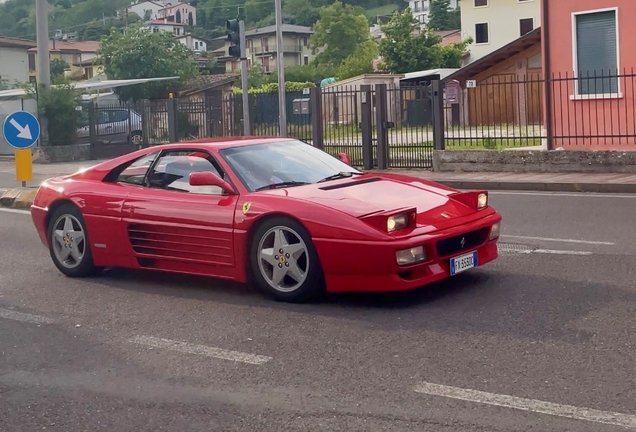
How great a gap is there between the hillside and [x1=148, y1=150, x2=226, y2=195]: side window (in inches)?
5352

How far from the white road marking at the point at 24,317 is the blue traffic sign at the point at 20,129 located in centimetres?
902

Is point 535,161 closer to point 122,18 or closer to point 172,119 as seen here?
point 172,119

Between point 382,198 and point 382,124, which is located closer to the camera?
point 382,198

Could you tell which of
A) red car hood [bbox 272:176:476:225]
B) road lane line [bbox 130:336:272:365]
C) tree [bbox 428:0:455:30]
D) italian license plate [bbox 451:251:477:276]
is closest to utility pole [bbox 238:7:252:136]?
red car hood [bbox 272:176:476:225]

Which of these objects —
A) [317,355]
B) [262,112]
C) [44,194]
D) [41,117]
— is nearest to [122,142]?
[41,117]

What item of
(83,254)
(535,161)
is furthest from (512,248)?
(535,161)

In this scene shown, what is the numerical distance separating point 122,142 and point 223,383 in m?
26.5

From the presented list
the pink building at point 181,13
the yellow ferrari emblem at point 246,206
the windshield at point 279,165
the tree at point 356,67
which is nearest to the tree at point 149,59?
the tree at point 356,67

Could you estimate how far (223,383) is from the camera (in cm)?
562

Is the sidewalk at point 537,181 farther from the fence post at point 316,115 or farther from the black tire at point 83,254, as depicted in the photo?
the black tire at point 83,254

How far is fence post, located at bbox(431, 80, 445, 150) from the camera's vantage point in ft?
65.8

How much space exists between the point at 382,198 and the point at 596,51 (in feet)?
44.9

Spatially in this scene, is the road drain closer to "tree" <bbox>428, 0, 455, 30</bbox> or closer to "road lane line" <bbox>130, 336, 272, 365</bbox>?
"road lane line" <bbox>130, 336, 272, 365</bbox>

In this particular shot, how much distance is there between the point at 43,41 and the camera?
29.5 m
